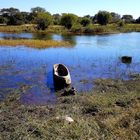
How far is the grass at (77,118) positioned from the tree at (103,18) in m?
115

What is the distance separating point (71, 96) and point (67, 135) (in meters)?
7.22

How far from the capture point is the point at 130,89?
20875 mm

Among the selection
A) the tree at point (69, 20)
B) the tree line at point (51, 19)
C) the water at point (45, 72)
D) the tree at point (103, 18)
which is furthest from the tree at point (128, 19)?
the water at point (45, 72)

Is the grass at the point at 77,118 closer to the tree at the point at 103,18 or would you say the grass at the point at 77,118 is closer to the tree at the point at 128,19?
the tree at the point at 103,18

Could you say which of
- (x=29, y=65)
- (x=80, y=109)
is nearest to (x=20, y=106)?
(x=80, y=109)

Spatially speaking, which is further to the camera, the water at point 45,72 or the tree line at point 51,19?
the tree line at point 51,19

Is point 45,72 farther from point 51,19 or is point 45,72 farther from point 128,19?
point 128,19

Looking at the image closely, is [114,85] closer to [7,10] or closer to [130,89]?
[130,89]

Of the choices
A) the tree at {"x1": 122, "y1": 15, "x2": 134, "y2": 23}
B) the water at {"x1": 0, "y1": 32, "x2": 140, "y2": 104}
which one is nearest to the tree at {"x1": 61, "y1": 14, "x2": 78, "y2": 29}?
the tree at {"x1": 122, "y1": 15, "x2": 134, "y2": 23}

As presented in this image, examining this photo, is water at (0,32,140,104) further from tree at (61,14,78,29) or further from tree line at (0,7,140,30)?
tree at (61,14,78,29)

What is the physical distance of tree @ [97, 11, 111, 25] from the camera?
13150cm

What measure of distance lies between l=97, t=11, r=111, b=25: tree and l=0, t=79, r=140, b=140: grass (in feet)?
377

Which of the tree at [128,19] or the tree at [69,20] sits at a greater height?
→ the tree at [69,20]

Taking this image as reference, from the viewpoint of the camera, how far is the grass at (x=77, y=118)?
1160cm
